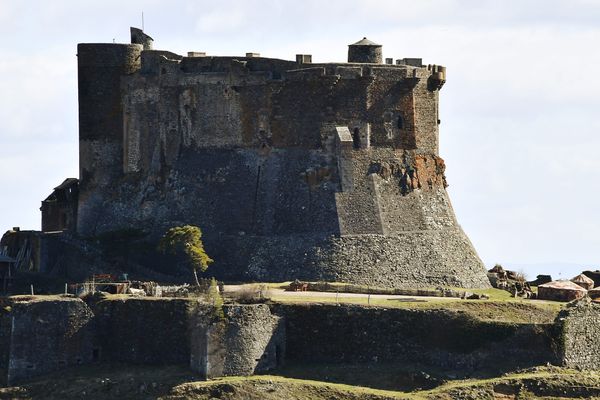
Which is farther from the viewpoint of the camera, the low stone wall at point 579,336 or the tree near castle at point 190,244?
the tree near castle at point 190,244

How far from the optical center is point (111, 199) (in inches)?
4380

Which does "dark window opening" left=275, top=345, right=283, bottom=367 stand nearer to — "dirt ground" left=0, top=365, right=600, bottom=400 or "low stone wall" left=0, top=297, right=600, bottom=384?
"low stone wall" left=0, top=297, right=600, bottom=384

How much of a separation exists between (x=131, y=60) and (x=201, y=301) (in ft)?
67.6

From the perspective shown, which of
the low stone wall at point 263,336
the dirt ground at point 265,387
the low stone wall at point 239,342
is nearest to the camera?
the dirt ground at point 265,387

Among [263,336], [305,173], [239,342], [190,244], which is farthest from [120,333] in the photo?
[305,173]

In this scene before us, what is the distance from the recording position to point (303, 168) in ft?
343

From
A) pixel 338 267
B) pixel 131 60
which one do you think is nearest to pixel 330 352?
pixel 338 267

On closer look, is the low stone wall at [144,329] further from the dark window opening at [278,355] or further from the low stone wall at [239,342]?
the dark window opening at [278,355]

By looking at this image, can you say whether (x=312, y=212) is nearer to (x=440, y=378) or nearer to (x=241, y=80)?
(x=241, y=80)

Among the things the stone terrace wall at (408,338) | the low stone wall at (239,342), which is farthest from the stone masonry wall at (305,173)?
the low stone wall at (239,342)

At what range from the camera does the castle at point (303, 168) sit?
103 metres

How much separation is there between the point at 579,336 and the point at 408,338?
7.28 m

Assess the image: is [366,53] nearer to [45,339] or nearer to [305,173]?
[305,173]

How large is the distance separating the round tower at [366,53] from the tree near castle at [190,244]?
36.3ft
